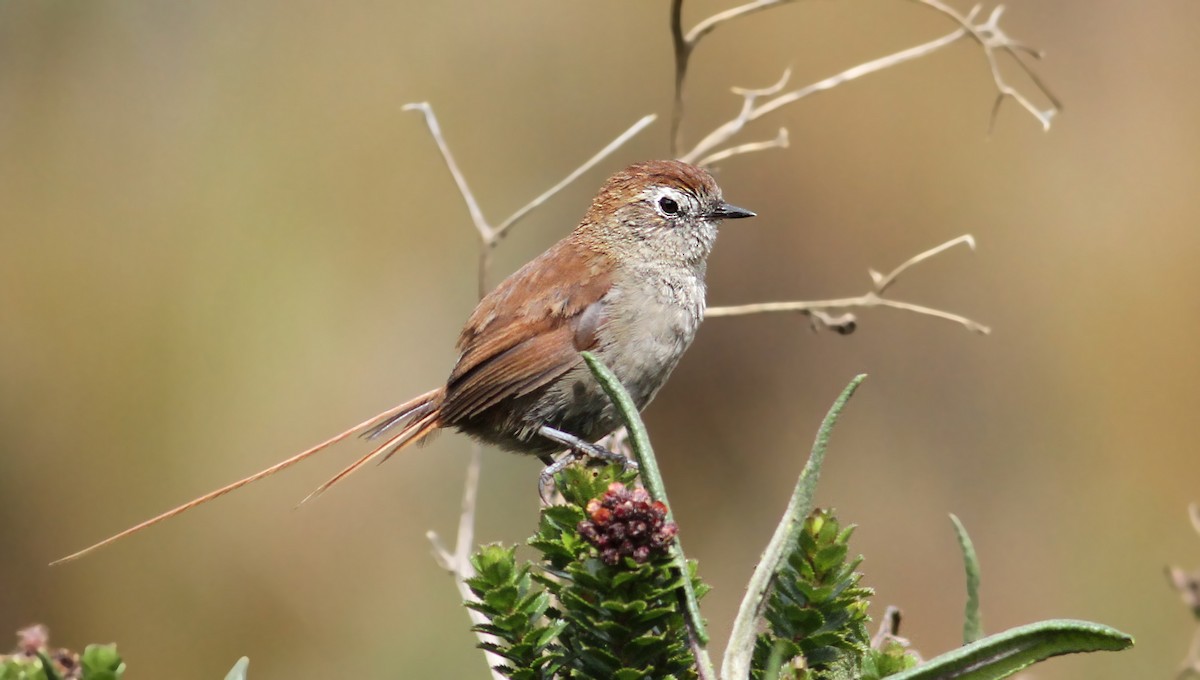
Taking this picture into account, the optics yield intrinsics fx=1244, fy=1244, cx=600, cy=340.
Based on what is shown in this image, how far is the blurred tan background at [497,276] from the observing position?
4371 millimetres

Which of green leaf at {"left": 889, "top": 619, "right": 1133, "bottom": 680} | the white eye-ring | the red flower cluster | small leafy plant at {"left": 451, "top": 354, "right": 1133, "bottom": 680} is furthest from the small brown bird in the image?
green leaf at {"left": 889, "top": 619, "right": 1133, "bottom": 680}

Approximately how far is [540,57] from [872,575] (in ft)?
8.13

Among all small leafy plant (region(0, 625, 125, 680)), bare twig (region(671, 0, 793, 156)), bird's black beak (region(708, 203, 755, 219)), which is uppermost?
bare twig (region(671, 0, 793, 156))

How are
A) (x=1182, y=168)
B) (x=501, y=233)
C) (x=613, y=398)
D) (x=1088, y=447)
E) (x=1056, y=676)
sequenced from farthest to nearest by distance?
(x=1182, y=168) → (x=1088, y=447) → (x=1056, y=676) → (x=501, y=233) → (x=613, y=398)

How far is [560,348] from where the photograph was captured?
3621 mm

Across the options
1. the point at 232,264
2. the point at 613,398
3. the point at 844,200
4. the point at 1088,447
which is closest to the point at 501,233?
the point at 613,398

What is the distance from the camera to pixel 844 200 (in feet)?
16.4

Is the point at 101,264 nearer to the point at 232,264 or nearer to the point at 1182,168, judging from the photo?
the point at 232,264

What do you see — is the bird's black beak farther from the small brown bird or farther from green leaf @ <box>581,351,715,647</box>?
green leaf @ <box>581,351,715,647</box>

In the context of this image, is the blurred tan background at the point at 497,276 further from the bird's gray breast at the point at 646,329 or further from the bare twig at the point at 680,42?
the bare twig at the point at 680,42

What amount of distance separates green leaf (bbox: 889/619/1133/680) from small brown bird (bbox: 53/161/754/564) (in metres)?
1.99

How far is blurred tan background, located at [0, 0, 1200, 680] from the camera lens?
437 centimetres

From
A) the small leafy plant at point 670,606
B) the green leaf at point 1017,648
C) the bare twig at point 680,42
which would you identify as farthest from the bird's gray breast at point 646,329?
the green leaf at point 1017,648

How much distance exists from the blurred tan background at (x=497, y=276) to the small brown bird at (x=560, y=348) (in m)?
0.88
